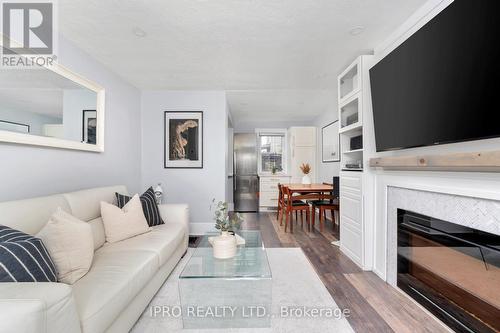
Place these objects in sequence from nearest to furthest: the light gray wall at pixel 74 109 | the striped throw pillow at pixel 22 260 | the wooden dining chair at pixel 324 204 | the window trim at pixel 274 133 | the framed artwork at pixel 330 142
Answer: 1. the striped throw pillow at pixel 22 260
2. the light gray wall at pixel 74 109
3. the wooden dining chair at pixel 324 204
4. the framed artwork at pixel 330 142
5. the window trim at pixel 274 133

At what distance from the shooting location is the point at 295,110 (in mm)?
5352

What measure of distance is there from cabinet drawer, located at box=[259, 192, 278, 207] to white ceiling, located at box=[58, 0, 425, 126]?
3261 millimetres

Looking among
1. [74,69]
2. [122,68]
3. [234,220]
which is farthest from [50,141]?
[234,220]

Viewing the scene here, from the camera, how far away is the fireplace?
137 cm

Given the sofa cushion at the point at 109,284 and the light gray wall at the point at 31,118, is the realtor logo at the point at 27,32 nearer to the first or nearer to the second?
the light gray wall at the point at 31,118

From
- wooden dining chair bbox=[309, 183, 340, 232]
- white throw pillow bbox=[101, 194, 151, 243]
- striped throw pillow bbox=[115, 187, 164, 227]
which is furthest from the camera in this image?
wooden dining chair bbox=[309, 183, 340, 232]

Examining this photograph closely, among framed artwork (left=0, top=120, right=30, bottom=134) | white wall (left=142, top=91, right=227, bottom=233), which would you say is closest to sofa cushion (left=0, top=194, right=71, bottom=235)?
framed artwork (left=0, top=120, right=30, bottom=134)

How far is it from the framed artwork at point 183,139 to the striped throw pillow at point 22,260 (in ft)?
9.19

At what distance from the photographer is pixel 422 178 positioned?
1.80 m

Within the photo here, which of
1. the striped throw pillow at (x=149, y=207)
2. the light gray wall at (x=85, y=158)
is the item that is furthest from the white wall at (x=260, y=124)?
the striped throw pillow at (x=149, y=207)

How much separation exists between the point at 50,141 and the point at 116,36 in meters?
1.22

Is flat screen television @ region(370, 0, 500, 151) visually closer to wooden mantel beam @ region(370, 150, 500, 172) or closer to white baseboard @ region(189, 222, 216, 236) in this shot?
wooden mantel beam @ region(370, 150, 500, 172)

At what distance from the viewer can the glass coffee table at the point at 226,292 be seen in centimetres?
153

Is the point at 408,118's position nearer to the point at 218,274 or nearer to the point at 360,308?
the point at 360,308
